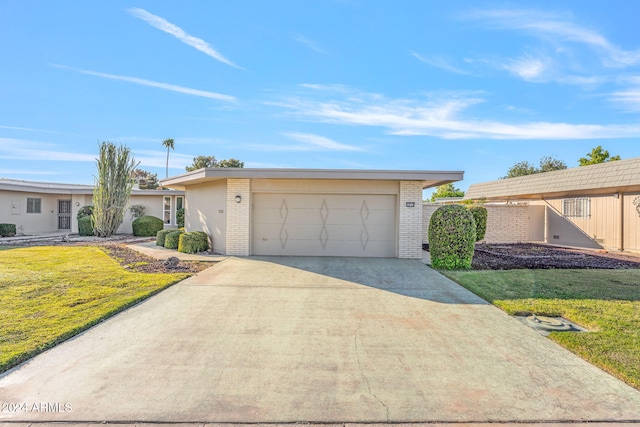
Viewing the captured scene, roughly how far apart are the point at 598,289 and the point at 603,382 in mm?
4962

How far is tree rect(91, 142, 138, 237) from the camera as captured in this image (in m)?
17.6

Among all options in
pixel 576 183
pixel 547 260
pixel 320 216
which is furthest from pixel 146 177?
pixel 547 260

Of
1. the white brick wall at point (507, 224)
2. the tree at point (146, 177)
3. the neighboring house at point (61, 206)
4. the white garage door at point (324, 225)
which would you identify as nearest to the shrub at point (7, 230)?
the neighboring house at point (61, 206)

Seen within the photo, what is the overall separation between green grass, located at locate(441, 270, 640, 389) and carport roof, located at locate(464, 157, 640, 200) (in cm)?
591

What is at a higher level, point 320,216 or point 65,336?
point 320,216

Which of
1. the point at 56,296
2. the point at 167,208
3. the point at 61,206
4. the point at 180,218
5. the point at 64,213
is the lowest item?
the point at 56,296

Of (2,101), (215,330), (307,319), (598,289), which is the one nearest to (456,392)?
(307,319)

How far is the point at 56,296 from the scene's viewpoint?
19.9 feet

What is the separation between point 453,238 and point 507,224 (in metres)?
9.81

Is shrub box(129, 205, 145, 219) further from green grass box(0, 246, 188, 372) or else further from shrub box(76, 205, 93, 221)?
green grass box(0, 246, 188, 372)

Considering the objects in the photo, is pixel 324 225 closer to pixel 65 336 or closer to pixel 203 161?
pixel 65 336

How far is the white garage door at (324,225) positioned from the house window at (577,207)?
10811mm

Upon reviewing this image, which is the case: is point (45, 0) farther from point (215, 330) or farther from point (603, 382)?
point (603, 382)

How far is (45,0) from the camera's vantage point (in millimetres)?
8758
